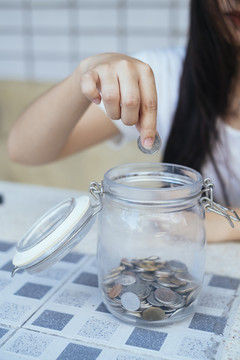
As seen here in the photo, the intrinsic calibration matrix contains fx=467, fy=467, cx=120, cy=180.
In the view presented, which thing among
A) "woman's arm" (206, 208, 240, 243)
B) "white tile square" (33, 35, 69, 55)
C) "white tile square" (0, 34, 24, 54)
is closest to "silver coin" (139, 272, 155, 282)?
"woman's arm" (206, 208, 240, 243)

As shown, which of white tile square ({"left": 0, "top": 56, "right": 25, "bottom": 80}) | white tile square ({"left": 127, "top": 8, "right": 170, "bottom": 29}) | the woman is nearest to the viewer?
the woman

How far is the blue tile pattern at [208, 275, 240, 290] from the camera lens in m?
0.58

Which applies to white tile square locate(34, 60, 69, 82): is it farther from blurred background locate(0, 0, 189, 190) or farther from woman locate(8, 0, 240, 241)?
woman locate(8, 0, 240, 241)

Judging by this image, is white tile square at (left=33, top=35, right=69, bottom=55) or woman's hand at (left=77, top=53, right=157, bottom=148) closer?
woman's hand at (left=77, top=53, right=157, bottom=148)

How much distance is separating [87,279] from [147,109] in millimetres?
228

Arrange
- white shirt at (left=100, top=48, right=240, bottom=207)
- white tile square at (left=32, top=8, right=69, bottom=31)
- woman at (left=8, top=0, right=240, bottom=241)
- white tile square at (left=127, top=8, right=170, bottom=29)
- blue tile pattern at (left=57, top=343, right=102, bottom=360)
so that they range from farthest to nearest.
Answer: white tile square at (left=32, top=8, right=69, bottom=31)
white tile square at (left=127, top=8, right=170, bottom=29)
white shirt at (left=100, top=48, right=240, bottom=207)
woman at (left=8, top=0, right=240, bottom=241)
blue tile pattern at (left=57, top=343, right=102, bottom=360)

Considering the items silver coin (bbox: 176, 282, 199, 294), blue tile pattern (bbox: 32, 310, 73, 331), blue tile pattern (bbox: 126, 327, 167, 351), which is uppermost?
silver coin (bbox: 176, 282, 199, 294)

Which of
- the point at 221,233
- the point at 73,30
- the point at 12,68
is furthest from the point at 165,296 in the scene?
the point at 12,68

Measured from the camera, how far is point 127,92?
505 millimetres

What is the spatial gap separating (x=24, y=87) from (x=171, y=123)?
47.3 inches

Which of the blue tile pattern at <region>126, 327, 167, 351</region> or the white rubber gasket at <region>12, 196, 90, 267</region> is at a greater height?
the white rubber gasket at <region>12, 196, 90, 267</region>

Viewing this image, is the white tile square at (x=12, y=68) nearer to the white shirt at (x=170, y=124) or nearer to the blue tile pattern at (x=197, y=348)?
the white shirt at (x=170, y=124)

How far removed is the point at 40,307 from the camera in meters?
0.52

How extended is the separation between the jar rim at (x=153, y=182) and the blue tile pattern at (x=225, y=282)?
0.14m
